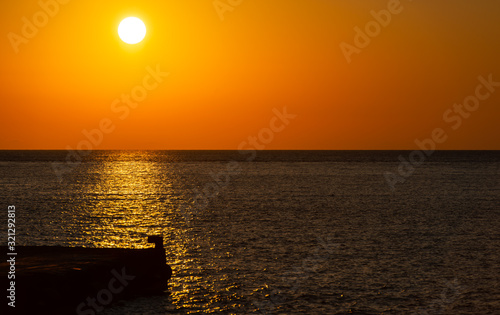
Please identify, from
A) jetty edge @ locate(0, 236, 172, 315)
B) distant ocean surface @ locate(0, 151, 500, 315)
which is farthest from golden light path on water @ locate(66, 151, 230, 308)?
jetty edge @ locate(0, 236, 172, 315)

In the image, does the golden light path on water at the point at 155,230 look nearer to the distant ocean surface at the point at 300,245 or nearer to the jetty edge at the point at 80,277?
the distant ocean surface at the point at 300,245

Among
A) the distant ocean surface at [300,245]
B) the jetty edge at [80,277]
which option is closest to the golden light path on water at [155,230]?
the distant ocean surface at [300,245]

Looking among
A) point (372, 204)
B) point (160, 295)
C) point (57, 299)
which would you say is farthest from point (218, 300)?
point (372, 204)

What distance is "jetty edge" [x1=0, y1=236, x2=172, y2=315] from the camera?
19.6 m

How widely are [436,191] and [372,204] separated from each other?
87.9 ft

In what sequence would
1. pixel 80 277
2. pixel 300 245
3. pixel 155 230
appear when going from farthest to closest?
pixel 155 230, pixel 300 245, pixel 80 277

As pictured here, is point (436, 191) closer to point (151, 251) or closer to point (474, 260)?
point (474, 260)

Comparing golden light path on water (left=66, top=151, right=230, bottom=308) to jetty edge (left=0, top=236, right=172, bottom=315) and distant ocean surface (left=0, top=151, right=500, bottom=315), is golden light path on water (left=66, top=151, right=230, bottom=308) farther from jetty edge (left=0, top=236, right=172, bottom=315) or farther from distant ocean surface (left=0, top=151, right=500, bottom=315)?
jetty edge (left=0, top=236, right=172, bottom=315)

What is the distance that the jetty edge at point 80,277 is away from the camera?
64.2 ft

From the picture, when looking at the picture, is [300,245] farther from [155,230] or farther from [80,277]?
[80,277]

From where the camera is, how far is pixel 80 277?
21859 millimetres

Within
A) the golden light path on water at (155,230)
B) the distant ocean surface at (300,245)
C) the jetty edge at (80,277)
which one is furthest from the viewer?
the golden light path on water at (155,230)

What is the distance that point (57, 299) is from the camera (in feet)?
66.2

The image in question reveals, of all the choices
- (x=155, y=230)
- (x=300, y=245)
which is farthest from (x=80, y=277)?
(x=155, y=230)
